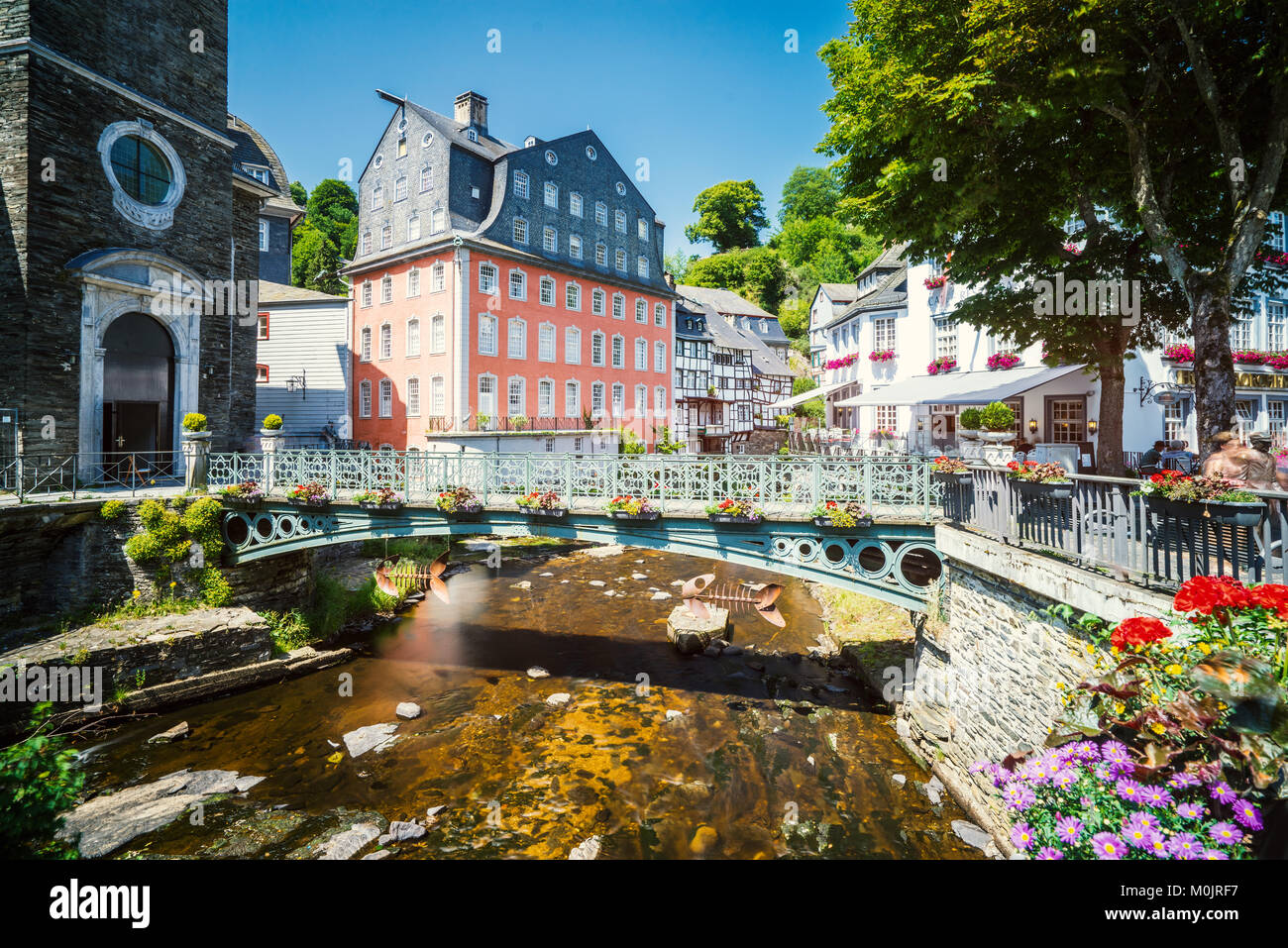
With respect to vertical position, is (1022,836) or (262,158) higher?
(262,158)

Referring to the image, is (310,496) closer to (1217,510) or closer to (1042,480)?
(1042,480)

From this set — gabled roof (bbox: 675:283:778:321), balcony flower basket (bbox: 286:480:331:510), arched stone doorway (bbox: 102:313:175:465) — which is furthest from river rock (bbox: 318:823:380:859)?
gabled roof (bbox: 675:283:778:321)

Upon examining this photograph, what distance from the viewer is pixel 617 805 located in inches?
341

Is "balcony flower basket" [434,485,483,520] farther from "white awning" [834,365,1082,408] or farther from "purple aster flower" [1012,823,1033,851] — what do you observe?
"white awning" [834,365,1082,408]

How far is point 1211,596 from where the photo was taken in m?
3.56

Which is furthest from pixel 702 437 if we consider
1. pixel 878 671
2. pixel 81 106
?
pixel 81 106

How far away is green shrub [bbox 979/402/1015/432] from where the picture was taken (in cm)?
1738

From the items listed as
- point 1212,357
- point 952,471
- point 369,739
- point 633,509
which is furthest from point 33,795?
point 1212,357

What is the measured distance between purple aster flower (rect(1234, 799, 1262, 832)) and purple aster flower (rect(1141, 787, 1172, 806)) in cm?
26

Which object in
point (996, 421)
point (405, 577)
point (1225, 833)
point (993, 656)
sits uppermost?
point (996, 421)

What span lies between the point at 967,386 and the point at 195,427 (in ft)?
75.8

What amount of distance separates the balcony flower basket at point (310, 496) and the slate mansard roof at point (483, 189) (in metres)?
18.0

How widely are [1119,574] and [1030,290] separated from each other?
927 cm
